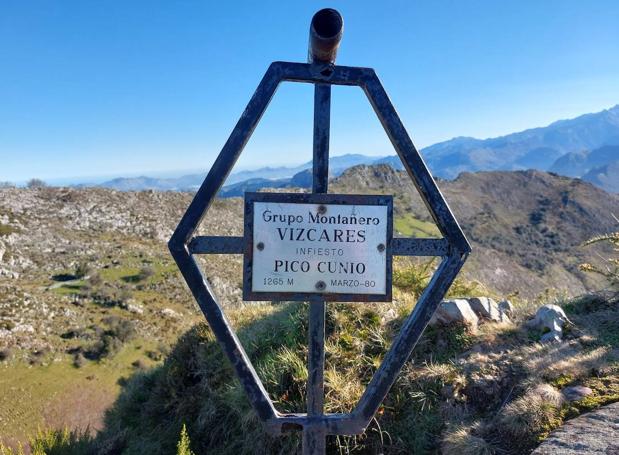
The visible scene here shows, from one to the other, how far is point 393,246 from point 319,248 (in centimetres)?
47

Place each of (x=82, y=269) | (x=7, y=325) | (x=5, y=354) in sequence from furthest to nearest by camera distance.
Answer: (x=82, y=269)
(x=7, y=325)
(x=5, y=354)

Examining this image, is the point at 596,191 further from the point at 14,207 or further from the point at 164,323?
the point at 14,207

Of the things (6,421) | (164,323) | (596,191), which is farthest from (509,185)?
(6,421)

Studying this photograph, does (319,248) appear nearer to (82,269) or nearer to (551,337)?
(551,337)

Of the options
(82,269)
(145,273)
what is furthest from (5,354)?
(145,273)

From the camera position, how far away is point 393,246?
2.59 metres

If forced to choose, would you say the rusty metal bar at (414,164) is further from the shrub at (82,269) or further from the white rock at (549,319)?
the shrub at (82,269)

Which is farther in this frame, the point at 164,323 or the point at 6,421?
the point at 164,323

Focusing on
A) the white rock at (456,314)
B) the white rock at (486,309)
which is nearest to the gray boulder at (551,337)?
the white rock at (486,309)

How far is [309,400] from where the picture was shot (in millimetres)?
Answer: 2639

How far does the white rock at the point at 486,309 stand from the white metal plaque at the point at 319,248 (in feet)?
9.80

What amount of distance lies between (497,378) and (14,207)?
44899 millimetres

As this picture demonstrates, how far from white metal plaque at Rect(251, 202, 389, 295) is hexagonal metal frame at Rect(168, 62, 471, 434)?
0.15 m

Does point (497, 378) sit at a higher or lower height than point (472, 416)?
higher
